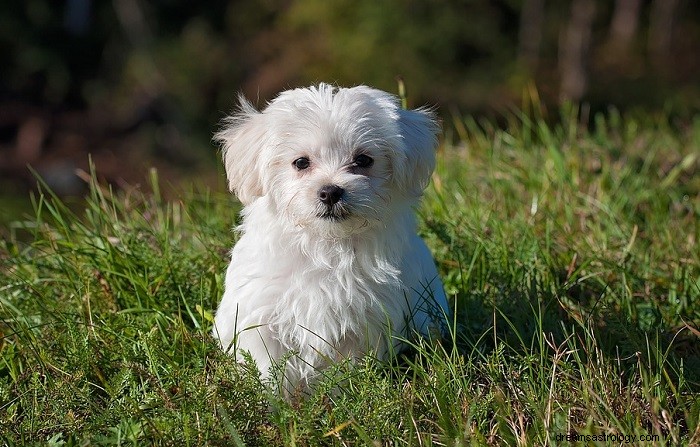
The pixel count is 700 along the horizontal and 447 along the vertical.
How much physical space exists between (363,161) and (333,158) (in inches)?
5.4

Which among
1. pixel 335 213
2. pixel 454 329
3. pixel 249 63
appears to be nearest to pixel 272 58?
pixel 249 63

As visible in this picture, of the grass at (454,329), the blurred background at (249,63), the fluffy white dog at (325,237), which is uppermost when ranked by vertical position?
the fluffy white dog at (325,237)

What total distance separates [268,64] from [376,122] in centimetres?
1575

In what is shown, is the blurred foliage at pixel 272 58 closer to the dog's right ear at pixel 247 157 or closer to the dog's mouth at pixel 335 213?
the dog's right ear at pixel 247 157

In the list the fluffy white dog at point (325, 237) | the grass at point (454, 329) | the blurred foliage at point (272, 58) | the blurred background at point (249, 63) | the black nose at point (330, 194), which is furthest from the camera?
the blurred foliage at point (272, 58)

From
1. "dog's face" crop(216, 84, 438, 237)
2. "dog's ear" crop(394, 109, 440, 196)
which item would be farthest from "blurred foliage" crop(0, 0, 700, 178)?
"dog's face" crop(216, 84, 438, 237)

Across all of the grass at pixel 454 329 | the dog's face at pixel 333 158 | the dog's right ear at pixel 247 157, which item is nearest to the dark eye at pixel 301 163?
the dog's face at pixel 333 158

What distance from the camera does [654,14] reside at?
21078 mm

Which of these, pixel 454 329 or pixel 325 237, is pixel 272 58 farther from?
pixel 454 329

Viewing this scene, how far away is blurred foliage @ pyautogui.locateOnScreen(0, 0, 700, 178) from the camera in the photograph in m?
16.7

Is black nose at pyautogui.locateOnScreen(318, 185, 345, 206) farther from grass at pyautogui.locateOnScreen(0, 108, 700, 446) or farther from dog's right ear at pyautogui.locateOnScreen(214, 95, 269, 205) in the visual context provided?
grass at pyautogui.locateOnScreen(0, 108, 700, 446)

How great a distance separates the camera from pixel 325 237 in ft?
11.2

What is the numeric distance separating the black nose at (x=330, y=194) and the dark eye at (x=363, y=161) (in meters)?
0.23

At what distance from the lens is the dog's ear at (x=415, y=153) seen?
3502mm
